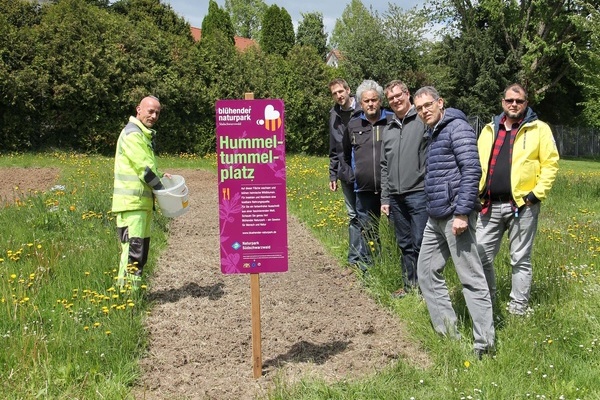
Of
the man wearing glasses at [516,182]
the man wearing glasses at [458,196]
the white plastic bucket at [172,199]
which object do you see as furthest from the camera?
the white plastic bucket at [172,199]

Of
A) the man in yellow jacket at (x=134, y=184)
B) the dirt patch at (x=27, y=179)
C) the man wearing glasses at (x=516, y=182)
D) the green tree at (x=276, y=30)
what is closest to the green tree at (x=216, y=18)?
the green tree at (x=276, y=30)

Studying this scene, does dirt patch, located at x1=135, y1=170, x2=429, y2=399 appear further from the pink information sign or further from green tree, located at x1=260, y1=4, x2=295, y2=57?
green tree, located at x1=260, y1=4, x2=295, y2=57

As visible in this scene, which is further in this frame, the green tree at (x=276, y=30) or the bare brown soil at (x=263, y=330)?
the green tree at (x=276, y=30)

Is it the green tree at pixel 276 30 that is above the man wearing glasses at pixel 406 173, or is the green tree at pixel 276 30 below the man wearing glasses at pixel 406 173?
above

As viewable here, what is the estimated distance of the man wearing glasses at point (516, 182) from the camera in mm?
4676

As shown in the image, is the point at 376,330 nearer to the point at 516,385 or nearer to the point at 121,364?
the point at 516,385

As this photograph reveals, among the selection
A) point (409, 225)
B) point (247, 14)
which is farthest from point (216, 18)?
point (409, 225)

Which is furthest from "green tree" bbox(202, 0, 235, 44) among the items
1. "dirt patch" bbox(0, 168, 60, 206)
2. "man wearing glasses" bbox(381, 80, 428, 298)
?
"man wearing glasses" bbox(381, 80, 428, 298)

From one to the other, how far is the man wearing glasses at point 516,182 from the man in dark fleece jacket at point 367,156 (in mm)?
1326

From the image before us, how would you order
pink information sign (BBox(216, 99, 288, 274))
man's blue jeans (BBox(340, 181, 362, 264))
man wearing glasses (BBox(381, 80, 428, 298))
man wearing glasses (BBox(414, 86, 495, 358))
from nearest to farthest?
pink information sign (BBox(216, 99, 288, 274)), man wearing glasses (BBox(414, 86, 495, 358)), man wearing glasses (BBox(381, 80, 428, 298)), man's blue jeans (BBox(340, 181, 362, 264))

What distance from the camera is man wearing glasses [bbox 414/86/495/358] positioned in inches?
162

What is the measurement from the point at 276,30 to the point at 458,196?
40.2 metres

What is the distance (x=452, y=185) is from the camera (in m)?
4.22

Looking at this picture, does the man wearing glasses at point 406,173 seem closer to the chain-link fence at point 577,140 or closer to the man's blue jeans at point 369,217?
the man's blue jeans at point 369,217
